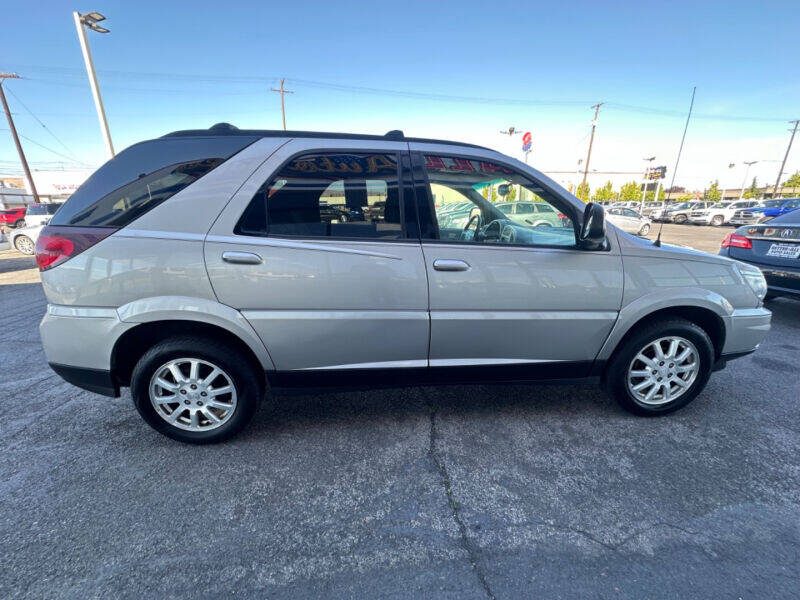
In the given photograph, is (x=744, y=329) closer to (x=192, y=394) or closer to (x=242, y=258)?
(x=242, y=258)

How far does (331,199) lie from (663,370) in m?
2.59

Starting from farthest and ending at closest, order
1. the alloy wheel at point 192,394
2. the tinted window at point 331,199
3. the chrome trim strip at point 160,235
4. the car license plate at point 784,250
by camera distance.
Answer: the car license plate at point 784,250 → the alloy wheel at point 192,394 → the tinted window at point 331,199 → the chrome trim strip at point 160,235

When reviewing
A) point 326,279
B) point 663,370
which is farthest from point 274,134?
point 663,370

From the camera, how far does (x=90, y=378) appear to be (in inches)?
87.7

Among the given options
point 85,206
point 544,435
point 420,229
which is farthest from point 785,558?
point 85,206

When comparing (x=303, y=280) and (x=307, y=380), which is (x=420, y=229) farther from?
(x=307, y=380)

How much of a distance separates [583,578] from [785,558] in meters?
0.93

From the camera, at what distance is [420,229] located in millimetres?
2271

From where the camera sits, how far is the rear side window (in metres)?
2.09

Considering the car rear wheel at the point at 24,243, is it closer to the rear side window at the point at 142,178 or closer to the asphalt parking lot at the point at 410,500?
the asphalt parking lot at the point at 410,500

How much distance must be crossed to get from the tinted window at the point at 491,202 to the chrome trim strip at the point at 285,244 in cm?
47

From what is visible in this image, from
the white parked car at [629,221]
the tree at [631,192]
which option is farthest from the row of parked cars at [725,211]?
the tree at [631,192]

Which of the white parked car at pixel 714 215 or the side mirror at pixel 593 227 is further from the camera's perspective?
the white parked car at pixel 714 215

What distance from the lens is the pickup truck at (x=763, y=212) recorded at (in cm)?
1906
